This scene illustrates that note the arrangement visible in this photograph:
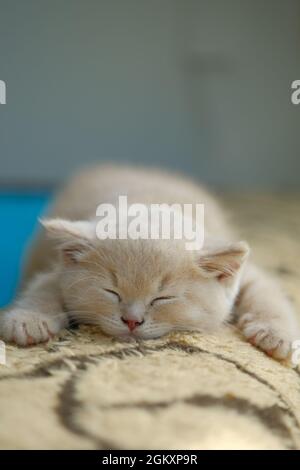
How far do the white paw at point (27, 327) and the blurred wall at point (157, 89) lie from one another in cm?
181

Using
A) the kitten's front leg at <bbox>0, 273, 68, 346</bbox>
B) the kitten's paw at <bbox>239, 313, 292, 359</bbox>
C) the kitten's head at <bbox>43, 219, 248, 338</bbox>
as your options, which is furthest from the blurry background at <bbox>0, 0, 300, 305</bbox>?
the kitten's paw at <bbox>239, 313, 292, 359</bbox>

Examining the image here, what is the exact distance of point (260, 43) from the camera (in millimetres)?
3072

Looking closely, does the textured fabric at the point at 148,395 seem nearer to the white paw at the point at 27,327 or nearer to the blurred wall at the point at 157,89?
the white paw at the point at 27,327

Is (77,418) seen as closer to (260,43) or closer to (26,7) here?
(26,7)

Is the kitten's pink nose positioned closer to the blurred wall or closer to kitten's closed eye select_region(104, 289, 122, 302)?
kitten's closed eye select_region(104, 289, 122, 302)

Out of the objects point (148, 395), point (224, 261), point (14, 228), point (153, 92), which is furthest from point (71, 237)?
point (153, 92)

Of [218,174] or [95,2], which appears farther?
[218,174]

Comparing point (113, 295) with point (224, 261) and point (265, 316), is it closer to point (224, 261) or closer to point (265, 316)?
point (224, 261)

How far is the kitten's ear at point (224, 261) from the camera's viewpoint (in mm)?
1229

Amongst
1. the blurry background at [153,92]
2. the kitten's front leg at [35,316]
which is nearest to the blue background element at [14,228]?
the blurry background at [153,92]

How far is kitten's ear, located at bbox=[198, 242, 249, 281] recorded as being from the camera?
123cm
